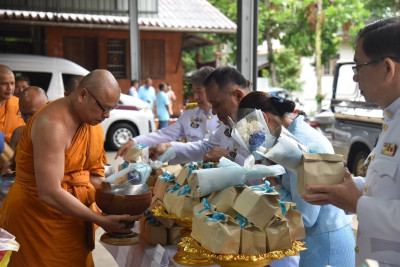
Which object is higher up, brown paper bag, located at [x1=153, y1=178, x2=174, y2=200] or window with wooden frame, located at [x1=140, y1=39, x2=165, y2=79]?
window with wooden frame, located at [x1=140, y1=39, x2=165, y2=79]

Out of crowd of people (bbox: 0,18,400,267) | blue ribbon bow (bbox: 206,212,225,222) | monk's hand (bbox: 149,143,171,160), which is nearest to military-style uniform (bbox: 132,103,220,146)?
monk's hand (bbox: 149,143,171,160)

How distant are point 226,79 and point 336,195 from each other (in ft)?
4.97

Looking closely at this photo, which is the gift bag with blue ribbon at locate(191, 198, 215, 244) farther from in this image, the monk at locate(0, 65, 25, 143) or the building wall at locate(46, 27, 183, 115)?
the building wall at locate(46, 27, 183, 115)

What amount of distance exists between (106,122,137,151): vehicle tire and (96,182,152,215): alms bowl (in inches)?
346

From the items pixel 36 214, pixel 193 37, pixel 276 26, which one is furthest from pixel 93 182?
pixel 276 26

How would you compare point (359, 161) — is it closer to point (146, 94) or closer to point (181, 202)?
point (181, 202)

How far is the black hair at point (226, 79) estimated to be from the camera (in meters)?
2.89

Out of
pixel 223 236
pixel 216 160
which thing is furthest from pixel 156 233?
pixel 223 236

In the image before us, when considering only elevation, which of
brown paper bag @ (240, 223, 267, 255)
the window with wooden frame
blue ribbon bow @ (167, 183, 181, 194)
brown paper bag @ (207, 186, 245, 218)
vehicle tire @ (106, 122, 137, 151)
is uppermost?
the window with wooden frame

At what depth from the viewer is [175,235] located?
2.38 m

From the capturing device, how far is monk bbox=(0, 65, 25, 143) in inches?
166

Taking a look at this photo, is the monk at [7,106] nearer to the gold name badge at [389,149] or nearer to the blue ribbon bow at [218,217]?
the blue ribbon bow at [218,217]

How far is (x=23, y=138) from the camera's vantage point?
7.60 ft

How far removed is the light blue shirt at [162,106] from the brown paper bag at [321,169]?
10571 millimetres
